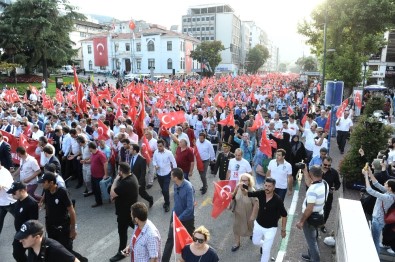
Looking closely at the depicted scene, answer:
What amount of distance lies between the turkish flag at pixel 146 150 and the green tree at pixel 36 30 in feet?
114

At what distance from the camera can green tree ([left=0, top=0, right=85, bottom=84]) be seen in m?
37.7

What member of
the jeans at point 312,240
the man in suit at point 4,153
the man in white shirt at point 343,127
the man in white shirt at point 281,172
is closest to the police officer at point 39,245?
the jeans at point 312,240

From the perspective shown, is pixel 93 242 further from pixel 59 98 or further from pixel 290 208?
pixel 59 98

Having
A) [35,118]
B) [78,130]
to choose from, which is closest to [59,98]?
[35,118]

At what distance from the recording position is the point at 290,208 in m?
7.35

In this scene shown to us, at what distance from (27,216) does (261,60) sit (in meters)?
102

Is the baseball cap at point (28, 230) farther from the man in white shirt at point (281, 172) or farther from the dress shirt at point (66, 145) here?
the dress shirt at point (66, 145)

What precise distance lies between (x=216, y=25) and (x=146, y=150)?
97.5 m

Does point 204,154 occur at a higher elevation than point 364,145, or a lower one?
lower

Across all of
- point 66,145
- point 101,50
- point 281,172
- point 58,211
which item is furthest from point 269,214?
point 101,50

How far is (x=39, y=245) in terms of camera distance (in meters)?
3.22

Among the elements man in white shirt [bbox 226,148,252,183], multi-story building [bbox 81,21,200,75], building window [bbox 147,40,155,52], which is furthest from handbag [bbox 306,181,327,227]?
building window [bbox 147,40,155,52]

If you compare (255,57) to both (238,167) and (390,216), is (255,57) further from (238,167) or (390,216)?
(390,216)

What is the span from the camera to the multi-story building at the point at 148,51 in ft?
221
